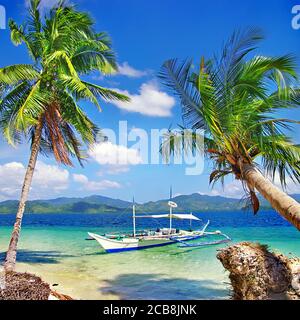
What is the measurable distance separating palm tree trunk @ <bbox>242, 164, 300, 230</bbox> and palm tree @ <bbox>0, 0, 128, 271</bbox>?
13.9 ft

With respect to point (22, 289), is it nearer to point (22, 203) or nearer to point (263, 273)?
point (263, 273)

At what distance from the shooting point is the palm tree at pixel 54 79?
8.64 m

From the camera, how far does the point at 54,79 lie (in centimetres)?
920

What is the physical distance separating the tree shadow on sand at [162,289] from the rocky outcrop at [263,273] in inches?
127

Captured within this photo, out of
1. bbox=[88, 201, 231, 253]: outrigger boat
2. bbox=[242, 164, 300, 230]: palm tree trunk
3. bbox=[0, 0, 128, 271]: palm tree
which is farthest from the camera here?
bbox=[88, 201, 231, 253]: outrigger boat

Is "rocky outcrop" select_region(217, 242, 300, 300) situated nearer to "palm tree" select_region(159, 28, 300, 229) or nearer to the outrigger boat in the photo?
"palm tree" select_region(159, 28, 300, 229)

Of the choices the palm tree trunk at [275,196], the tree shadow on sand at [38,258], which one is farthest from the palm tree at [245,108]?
the tree shadow on sand at [38,258]

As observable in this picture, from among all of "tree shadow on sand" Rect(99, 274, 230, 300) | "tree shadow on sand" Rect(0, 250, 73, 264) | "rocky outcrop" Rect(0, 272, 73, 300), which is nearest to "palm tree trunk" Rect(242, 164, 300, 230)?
"rocky outcrop" Rect(0, 272, 73, 300)

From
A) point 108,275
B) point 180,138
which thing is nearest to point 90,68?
point 180,138

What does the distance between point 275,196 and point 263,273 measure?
1271 millimetres

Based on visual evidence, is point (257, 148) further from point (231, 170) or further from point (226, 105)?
point (226, 105)

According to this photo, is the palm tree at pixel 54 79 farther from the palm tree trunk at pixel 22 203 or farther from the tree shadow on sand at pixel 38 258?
the tree shadow on sand at pixel 38 258

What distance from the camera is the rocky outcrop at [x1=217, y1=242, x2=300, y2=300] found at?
5566mm
